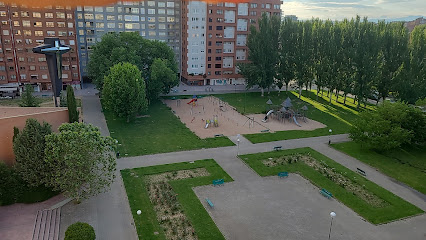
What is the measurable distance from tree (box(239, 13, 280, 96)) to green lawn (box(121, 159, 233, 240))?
34.5 metres

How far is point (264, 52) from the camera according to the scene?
215 feet

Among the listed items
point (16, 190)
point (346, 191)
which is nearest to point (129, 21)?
point (16, 190)

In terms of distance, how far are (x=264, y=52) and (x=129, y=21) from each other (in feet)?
106

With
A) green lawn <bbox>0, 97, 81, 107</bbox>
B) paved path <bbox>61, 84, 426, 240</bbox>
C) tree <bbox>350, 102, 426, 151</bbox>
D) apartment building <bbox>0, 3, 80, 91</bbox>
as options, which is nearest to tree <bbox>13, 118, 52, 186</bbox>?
paved path <bbox>61, 84, 426, 240</bbox>

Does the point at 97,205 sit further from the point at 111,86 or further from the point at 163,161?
the point at 111,86

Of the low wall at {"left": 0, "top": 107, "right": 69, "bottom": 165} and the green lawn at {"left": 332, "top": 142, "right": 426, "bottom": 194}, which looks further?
the green lawn at {"left": 332, "top": 142, "right": 426, "bottom": 194}

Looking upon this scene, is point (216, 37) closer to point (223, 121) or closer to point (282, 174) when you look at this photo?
point (223, 121)

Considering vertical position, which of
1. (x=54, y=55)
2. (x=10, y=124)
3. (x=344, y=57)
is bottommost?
(x=10, y=124)

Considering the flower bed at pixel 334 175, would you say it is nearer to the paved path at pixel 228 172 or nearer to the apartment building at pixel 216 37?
the paved path at pixel 228 172

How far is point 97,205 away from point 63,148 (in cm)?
560

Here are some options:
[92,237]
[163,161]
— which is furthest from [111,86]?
[92,237]

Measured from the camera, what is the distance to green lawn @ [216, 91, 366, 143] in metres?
45.0

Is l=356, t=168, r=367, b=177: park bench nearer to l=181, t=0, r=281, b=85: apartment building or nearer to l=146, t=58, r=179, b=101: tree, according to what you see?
l=146, t=58, r=179, b=101: tree

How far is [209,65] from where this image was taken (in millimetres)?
75938
